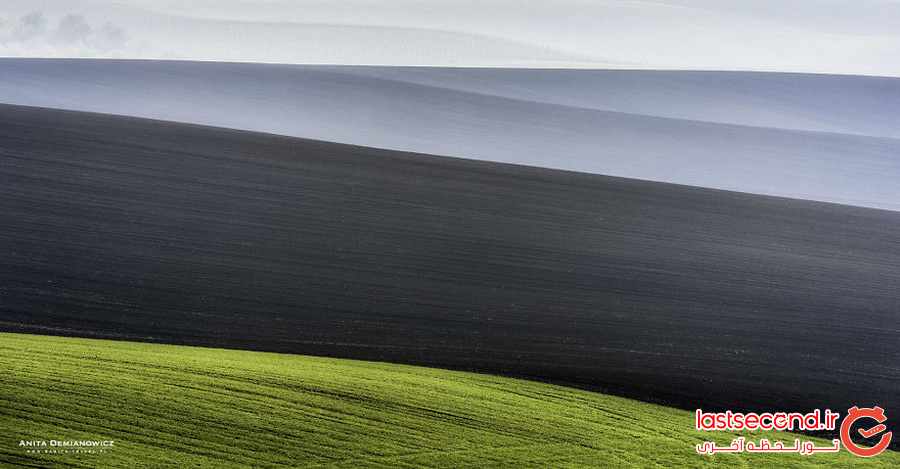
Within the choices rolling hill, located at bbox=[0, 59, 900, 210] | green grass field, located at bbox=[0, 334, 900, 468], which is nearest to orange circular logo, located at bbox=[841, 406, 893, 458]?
green grass field, located at bbox=[0, 334, 900, 468]

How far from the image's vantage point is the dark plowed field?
256 inches

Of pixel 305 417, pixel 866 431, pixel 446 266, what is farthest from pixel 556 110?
pixel 305 417

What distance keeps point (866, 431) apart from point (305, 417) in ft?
11.9

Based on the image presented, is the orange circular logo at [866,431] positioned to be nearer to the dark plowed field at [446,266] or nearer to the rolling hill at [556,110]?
the dark plowed field at [446,266]

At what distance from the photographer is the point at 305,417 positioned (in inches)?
197

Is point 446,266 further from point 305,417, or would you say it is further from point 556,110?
point 556,110

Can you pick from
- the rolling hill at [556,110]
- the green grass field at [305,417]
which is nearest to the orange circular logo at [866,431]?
the green grass field at [305,417]

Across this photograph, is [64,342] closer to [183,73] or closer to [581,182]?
[581,182]

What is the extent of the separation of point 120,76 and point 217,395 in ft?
44.2

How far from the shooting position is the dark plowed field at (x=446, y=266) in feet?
21.3

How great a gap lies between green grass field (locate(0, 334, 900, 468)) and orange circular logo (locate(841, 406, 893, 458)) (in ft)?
0.37

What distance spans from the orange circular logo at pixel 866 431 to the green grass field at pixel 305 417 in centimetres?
11

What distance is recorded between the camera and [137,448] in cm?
448

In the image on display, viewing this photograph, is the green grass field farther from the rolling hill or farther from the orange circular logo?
the rolling hill
